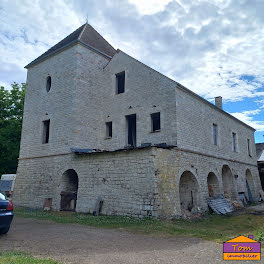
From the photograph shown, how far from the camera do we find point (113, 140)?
48.1ft

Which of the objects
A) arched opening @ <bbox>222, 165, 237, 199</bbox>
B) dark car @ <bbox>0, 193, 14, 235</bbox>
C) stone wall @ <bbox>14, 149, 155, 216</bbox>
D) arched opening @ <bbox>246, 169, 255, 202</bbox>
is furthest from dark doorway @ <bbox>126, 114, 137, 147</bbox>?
arched opening @ <bbox>246, 169, 255, 202</bbox>

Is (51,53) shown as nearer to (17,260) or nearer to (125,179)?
(125,179)

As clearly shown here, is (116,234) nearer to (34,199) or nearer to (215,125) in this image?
(34,199)

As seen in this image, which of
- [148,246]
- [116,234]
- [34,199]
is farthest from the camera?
[34,199]

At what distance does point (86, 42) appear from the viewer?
51.6 feet

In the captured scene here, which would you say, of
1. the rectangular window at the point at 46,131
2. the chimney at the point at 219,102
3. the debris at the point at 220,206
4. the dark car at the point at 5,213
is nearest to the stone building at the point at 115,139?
the rectangular window at the point at 46,131

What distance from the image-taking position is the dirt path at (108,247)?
4.81 metres

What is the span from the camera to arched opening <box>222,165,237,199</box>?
16.7 metres

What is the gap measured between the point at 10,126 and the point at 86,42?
38.6ft

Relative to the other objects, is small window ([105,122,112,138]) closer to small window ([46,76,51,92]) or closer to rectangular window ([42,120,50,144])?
rectangular window ([42,120,50,144])

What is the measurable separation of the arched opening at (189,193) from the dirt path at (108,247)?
6.19 meters

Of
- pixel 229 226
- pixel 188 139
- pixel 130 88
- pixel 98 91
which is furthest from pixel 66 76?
pixel 229 226

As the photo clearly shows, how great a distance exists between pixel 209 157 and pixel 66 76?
9.88 m

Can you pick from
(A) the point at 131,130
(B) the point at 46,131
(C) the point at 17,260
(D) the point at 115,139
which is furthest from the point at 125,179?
(B) the point at 46,131
